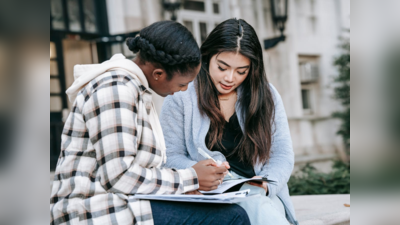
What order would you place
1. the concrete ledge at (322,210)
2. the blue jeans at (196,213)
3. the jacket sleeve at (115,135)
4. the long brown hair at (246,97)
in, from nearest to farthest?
the jacket sleeve at (115,135) → the blue jeans at (196,213) → the long brown hair at (246,97) → the concrete ledge at (322,210)

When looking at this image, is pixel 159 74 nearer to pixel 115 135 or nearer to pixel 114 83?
pixel 114 83

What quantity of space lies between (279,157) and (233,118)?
1.06 ft

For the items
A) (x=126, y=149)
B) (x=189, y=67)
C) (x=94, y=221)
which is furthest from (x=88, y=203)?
(x=189, y=67)

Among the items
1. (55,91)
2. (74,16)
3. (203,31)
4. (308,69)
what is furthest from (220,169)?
(308,69)

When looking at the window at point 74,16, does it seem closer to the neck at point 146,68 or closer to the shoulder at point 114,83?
the neck at point 146,68

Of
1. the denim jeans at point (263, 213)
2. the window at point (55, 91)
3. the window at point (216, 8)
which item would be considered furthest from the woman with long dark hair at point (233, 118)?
the window at point (216, 8)

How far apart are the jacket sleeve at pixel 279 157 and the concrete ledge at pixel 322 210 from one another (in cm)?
54

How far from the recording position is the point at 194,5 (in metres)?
6.29

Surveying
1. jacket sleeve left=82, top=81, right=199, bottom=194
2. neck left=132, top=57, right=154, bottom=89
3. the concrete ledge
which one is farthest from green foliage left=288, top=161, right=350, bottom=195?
jacket sleeve left=82, top=81, right=199, bottom=194

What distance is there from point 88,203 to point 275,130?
1.23 m

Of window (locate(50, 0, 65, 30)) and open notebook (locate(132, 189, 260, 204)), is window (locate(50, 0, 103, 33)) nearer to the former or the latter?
window (locate(50, 0, 65, 30))

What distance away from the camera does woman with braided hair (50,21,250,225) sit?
4.57 ft

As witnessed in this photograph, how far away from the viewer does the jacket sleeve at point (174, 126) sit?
7.44 ft

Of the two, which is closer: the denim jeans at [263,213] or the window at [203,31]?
the denim jeans at [263,213]
